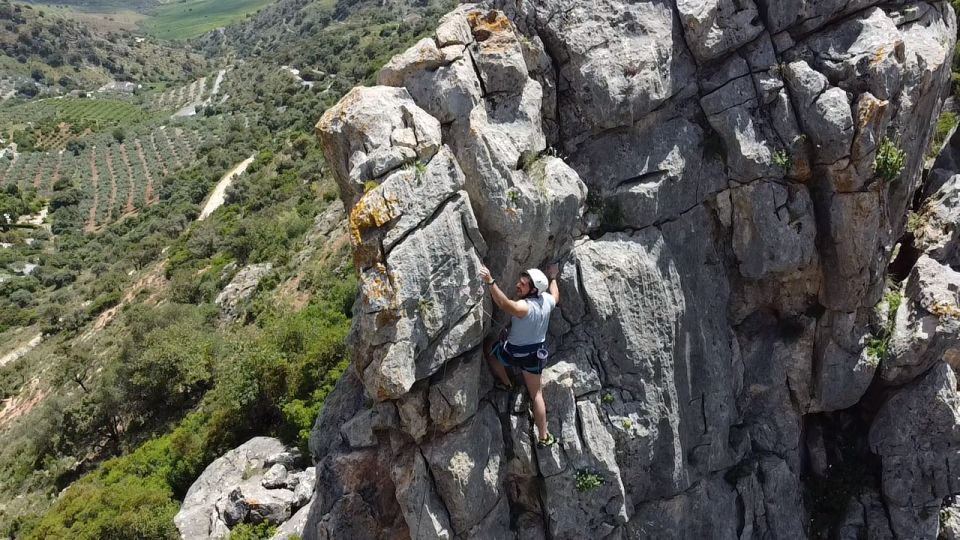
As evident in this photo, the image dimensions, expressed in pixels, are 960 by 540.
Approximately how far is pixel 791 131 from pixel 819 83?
4.14 feet

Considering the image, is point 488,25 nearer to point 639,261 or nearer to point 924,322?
point 639,261

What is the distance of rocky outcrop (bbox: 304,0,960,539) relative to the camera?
11.9 meters

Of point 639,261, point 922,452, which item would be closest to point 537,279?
point 639,261

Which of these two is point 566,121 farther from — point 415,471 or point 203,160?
point 203,160

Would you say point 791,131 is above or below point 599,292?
above

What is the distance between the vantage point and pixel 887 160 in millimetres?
13633

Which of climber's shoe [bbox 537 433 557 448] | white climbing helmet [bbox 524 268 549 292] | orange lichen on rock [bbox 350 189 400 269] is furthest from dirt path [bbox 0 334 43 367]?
white climbing helmet [bbox 524 268 549 292]

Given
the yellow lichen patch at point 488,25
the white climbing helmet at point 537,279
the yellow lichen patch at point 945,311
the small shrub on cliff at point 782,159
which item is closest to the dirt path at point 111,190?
the yellow lichen patch at point 488,25

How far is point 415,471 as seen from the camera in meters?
12.3

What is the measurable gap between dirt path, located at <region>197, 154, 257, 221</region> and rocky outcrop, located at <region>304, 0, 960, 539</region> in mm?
67399

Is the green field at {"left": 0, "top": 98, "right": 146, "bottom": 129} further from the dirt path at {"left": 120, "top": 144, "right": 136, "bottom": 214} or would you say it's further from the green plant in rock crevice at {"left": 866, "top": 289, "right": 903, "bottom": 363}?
the green plant in rock crevice at {"left": 866, "top": 289, "right": 903, "bottom": 363}

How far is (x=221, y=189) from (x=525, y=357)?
76.7m

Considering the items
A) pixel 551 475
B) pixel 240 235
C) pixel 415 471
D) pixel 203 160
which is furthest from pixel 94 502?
pixel 203 160

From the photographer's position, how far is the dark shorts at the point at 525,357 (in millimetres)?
12062
